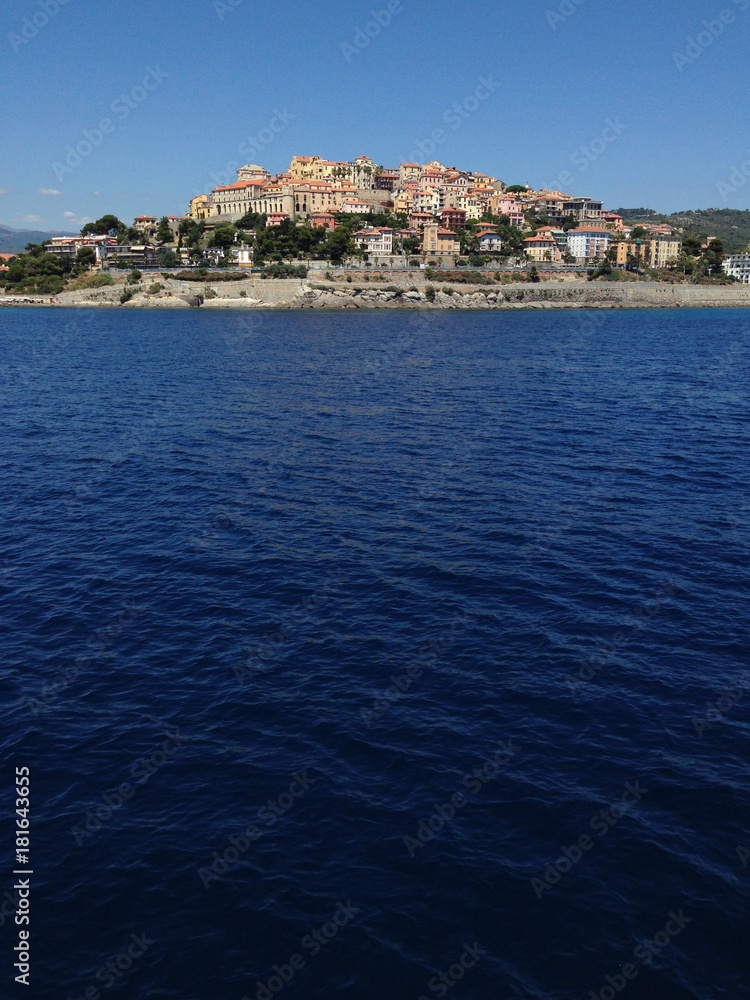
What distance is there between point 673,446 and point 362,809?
41723 mm

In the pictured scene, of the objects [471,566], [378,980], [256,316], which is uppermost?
[256,316]

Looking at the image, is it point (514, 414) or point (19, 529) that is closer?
point (19, 529)

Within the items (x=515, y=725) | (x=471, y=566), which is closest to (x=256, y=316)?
(x=471, y=566)

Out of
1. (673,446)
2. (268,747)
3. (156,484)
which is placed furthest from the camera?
(673,446)

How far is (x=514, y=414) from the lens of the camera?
6256 cm

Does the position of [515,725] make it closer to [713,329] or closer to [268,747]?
[268,747]

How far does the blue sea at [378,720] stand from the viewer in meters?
14.2

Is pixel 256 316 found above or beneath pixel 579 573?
above

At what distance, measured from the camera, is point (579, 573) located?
30.4m

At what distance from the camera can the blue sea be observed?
1424 cm

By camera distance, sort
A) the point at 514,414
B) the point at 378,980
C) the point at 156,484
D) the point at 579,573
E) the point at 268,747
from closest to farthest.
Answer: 1. the point at 378,980
2. the point at 268,747
3. the point at 579,573
4. the point at 156,484
5. the point at 514,414

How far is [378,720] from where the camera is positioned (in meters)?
21.1

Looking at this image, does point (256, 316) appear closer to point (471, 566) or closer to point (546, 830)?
point (471, 566)

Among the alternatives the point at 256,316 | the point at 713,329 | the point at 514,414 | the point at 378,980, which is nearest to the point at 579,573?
the point at 378,980
